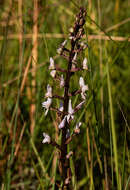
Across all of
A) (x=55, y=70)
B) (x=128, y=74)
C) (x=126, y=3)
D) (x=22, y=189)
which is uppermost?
(x=126, y=3)

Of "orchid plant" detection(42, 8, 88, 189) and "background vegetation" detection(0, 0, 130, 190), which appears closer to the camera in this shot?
"orchid plant" detection(42, 8, 88, 189)

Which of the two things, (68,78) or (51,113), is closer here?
(68,78)

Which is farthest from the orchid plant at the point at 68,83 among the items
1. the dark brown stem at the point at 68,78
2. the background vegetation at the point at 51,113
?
the background vegetation at the point at 51,113

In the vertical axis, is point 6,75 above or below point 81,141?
above

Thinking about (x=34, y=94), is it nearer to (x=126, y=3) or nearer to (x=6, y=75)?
(x=6, y=75)

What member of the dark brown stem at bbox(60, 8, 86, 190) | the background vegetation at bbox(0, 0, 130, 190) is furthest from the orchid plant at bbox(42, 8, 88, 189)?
the background vegetation at bbox(0, 0, 130, 190)

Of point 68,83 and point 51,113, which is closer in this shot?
point 68,83

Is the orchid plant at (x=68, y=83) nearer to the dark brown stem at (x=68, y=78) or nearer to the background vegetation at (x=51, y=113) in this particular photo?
the dark brown stem at (x=68, y=78)

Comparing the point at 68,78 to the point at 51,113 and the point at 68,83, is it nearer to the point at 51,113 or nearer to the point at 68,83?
the point at 68,83

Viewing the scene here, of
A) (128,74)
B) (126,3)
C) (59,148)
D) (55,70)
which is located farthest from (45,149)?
(126,3)

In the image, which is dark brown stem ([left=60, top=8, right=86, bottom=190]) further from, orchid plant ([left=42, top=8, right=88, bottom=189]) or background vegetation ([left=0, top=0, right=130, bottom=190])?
background vegetation ([left=0, top=0, right=130, bottom=190])

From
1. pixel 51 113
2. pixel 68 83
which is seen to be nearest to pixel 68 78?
pixel 68 83
